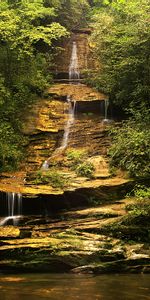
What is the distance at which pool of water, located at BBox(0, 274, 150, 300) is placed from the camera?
788cm

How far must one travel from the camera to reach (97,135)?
2019 cm

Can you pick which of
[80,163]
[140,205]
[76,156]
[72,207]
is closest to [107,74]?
[76,156]

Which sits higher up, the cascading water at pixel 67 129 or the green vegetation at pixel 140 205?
the cascading water at pixel 67 129

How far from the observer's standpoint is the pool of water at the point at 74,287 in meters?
7.88

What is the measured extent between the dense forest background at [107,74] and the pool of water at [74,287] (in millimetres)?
6199

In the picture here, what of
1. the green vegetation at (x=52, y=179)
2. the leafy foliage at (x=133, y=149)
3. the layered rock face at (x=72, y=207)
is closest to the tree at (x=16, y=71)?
the layered rock face at (x=72, y=207)

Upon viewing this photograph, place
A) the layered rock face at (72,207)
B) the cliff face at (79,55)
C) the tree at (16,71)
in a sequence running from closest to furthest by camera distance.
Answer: the layered rock face at (72,207) < the tree at (16,71) < the cliff face at (79,55)

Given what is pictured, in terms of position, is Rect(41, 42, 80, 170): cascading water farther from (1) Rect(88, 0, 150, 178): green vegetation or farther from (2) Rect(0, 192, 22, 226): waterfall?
(2) Rect(0, 192, 22, 226): waterfall

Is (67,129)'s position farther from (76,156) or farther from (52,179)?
(52,179)

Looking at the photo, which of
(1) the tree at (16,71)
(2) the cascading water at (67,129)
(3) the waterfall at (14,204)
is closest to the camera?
(3) the waterfall at (14,204)

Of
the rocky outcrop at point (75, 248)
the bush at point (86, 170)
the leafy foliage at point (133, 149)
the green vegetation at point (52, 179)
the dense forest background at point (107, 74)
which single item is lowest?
the rocky outcrop at point (75, 248)

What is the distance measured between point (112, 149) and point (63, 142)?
3339 millimetres

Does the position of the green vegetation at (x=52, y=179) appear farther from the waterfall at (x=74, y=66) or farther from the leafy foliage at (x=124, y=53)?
the waterfall at (x=74, y=66)

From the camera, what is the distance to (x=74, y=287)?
8992 mm
